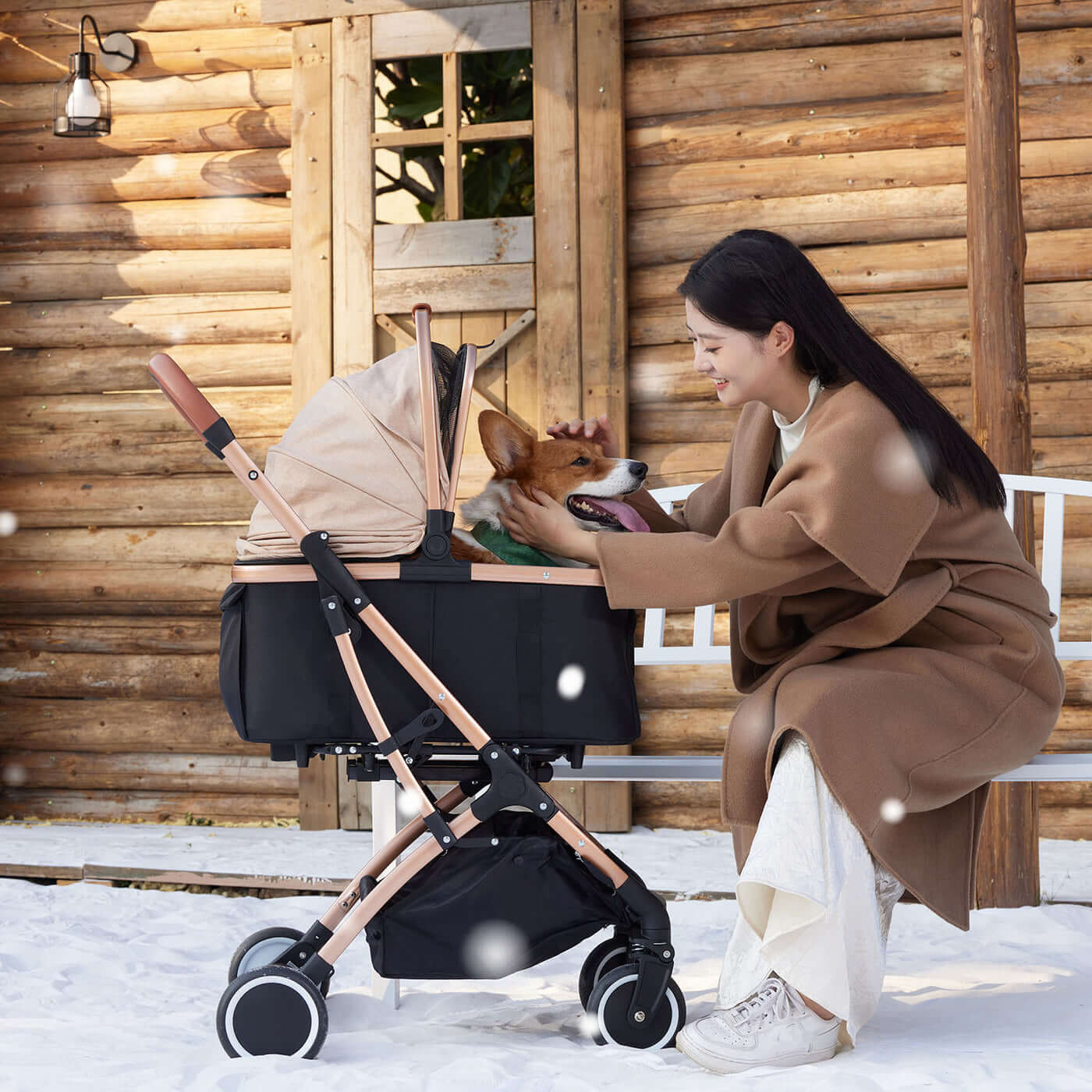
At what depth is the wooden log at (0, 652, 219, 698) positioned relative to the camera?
14.3ft

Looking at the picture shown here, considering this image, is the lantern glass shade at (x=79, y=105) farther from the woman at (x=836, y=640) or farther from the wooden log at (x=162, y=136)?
the woman at (x=836, y=640)

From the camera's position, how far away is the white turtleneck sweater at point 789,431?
1998 millimetres

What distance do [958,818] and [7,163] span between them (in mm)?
4296

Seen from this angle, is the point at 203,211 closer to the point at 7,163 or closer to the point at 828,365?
the point at 7,163

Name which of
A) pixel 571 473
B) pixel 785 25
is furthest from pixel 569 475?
pixel 785 25

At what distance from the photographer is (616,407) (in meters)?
3.98

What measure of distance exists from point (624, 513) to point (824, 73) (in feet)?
8.39

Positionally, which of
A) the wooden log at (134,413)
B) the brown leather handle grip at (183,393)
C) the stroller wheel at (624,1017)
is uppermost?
the wooden log at (134,413)

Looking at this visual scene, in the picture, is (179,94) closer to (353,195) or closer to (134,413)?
(353,195)

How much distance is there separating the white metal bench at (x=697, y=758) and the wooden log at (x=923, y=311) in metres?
1.12

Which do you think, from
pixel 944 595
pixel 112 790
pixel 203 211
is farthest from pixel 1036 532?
pixel 112 790

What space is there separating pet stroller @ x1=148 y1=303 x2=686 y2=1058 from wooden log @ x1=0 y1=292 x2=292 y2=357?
2706 millimetres

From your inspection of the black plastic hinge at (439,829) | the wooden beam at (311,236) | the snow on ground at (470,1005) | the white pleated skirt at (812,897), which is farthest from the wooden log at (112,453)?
the white pleated skirt at (812,897)

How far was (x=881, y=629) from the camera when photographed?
184 cm
